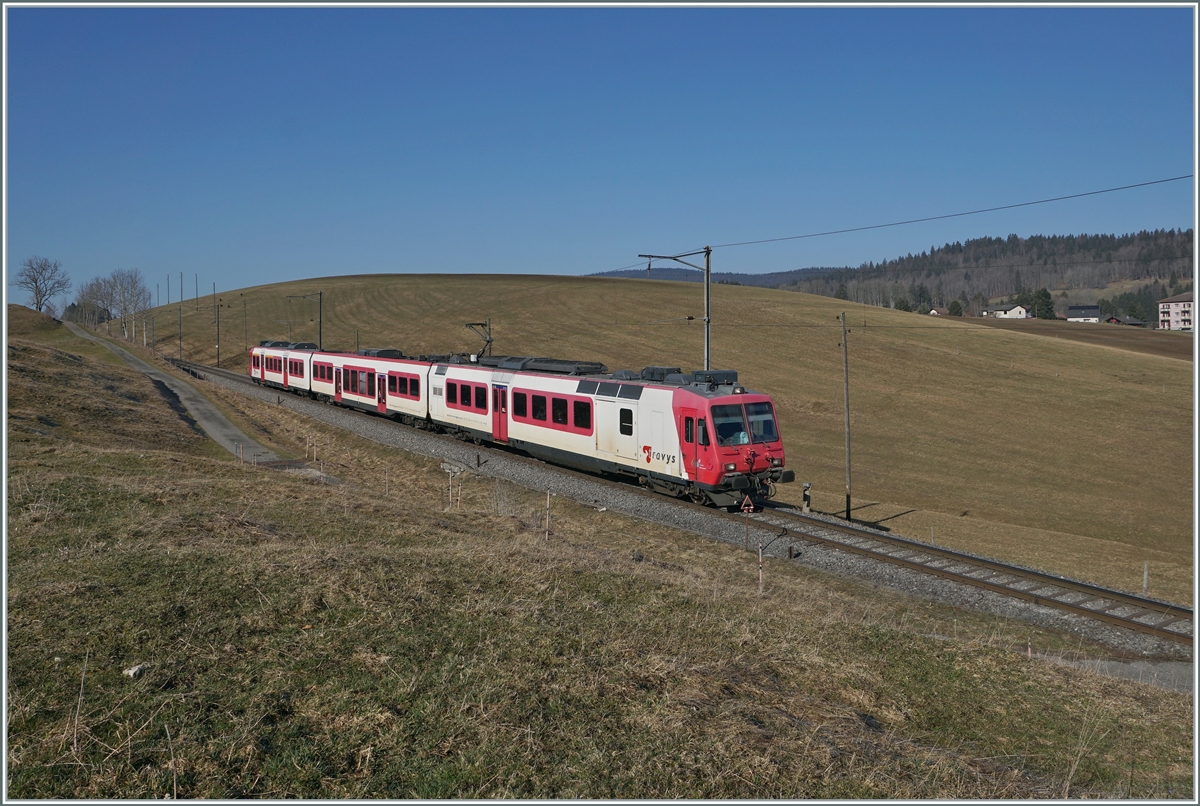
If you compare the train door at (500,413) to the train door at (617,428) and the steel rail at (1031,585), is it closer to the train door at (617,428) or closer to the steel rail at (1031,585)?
the train door at (617,428)

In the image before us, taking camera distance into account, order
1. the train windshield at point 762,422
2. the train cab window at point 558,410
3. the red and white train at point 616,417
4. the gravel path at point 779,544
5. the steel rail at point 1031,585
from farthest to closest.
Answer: the train cab window at point 558,410, the train windshield at point 762,422, the red and white train at point 616,417, the steel rail at point 1031,585, the gravel path at point 779,544

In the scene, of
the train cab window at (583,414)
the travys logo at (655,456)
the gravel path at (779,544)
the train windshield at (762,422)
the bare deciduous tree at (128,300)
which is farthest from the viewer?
the bare deciduous tree at (128,300)

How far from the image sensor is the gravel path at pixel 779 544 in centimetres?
1476

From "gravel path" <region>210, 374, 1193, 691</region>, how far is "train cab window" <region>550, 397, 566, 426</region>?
1.89 m

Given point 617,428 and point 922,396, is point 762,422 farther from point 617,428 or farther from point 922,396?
point 922,396

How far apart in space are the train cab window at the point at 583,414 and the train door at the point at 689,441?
14.6ft

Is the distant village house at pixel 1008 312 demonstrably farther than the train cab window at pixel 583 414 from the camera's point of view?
Yes

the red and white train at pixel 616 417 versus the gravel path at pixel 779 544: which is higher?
the red and white train at pixel 616 417

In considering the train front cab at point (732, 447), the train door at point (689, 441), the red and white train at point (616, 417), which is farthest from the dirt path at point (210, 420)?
the train front cab at point (732, 447)

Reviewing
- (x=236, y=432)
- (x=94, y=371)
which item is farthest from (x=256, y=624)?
(x=94, y=371)

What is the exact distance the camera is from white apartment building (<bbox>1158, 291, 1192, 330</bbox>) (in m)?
161

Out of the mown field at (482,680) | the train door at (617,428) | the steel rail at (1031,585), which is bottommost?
the steel rail at (1031,585)

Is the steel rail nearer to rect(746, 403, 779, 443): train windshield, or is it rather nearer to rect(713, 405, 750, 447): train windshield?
rect(746, 403, 779, 443): train windshield

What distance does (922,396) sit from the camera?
193 ft
